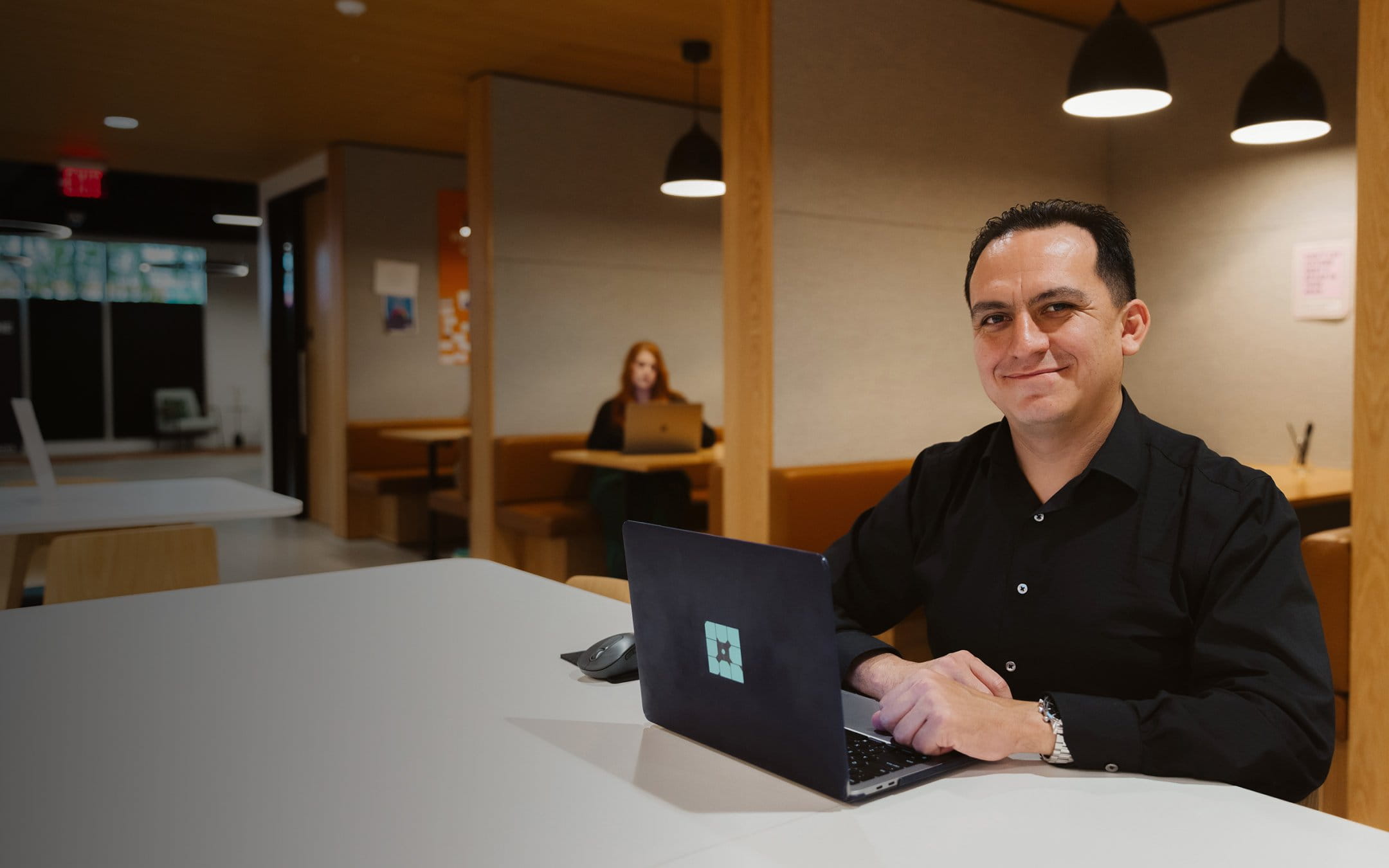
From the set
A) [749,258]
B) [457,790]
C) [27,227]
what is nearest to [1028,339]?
[457,790]

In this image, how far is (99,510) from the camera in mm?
3545

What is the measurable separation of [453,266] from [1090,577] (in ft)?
25.4

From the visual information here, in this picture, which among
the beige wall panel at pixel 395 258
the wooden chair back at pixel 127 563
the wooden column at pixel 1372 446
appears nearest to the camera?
the wooden column at pixel 1372 446

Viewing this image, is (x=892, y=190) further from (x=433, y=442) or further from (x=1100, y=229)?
(x=433, y=442)

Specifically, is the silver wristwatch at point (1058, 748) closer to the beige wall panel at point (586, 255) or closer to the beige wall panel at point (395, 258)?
the beige wall panel at point (586, 255)

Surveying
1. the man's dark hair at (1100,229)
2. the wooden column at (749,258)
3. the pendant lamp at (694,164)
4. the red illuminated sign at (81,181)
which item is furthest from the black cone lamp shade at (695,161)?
the red illuminated sign at (81,181)

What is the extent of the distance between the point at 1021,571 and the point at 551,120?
226 inches

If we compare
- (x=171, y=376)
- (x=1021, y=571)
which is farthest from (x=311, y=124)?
(x=171, y=376)

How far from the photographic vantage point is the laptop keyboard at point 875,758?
3.94 ft

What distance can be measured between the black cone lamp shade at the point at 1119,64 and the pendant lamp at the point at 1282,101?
0.70 m

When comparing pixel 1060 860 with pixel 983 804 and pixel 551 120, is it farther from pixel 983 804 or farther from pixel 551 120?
pixel 551 120

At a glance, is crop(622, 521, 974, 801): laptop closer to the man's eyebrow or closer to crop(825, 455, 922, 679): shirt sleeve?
crop(825, 455, 922, 679): shirt sleeve

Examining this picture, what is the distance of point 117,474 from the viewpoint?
1352 cm

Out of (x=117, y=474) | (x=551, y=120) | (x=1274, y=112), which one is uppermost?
(x=551, y=120)
